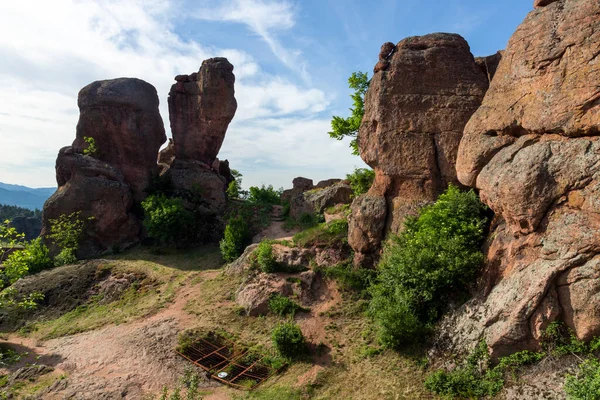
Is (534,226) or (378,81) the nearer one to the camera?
(534,226)

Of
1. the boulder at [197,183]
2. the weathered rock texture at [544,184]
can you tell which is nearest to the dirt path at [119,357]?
the weathered rock texture at [544,184]

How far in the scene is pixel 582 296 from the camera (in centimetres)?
843

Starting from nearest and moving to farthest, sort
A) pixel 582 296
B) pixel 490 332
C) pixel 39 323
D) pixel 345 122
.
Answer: pixel 582 296
pixel 490 332
pixel 39 323
pixel 345 122

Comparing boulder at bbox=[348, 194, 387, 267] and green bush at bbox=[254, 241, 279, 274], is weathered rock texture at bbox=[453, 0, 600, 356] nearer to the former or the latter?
boulder at bbox=[348, 194, 387, 267]

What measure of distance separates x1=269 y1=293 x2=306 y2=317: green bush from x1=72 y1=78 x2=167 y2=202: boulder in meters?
18.1

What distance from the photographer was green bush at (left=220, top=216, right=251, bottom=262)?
21.6 meters

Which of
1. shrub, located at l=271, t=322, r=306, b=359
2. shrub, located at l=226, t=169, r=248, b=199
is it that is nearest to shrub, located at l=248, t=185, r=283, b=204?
shrub, located at l=226, t=169, r=248, b=199

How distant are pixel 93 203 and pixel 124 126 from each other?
21.0 feet

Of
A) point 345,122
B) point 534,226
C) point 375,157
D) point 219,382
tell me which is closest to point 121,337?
point 219,382

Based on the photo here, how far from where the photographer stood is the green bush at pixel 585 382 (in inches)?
278

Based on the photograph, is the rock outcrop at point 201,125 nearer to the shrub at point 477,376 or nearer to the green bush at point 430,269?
the green bush at point 430,269

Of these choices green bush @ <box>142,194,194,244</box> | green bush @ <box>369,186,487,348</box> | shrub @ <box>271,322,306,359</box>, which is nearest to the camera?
green bush @ <box>369,186,487,348</box>

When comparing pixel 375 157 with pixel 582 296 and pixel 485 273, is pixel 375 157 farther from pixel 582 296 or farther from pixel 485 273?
pixel 582 296

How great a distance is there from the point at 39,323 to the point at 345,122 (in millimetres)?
21452
